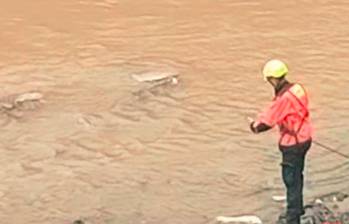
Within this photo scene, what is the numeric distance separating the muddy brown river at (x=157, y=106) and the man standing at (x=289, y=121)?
53.8 inches

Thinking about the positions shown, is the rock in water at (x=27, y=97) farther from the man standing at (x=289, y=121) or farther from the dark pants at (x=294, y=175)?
the dark pants at (x=294, y=175)

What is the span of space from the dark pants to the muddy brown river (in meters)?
1.06

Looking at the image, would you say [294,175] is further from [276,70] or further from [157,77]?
[157,77]

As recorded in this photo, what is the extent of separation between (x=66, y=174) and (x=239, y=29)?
7.60 metres

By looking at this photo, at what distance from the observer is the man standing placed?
32.8ft

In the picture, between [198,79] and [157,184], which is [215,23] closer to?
[198,79]

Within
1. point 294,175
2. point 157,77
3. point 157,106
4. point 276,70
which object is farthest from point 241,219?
point 157,77

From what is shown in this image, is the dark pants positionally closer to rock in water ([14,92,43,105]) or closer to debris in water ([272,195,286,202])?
debris in water ([272,195,286,202])

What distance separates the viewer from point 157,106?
1517 cm

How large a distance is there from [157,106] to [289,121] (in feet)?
17.5

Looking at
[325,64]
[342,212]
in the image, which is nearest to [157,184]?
[342,212]

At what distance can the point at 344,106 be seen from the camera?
49.8 feet

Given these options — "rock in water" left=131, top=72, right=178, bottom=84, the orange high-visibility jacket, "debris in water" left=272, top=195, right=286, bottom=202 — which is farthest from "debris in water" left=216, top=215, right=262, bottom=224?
"rock in water" left=131, top=72, right=178, bottom=84

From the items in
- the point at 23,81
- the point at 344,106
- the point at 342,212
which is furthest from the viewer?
the point at 23,81
